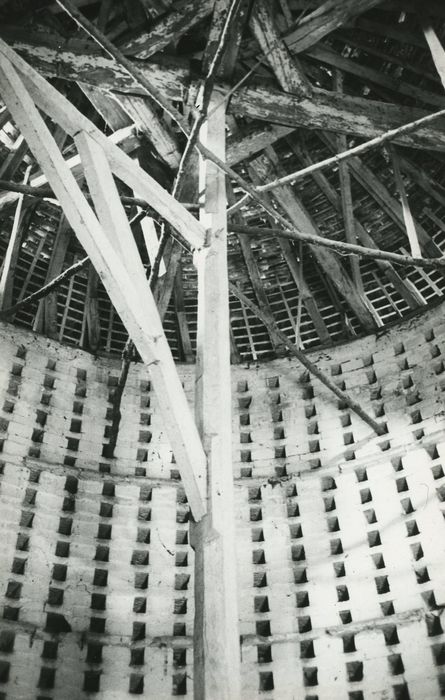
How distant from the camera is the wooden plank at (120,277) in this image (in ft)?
17.6

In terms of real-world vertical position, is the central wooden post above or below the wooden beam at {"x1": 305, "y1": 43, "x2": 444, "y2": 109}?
below

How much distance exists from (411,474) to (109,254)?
17.5ft

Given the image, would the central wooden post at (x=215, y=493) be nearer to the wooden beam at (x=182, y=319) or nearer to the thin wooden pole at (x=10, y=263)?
the thin wooden pole at (x=10, y=263)

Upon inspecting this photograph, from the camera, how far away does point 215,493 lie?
17.3ft

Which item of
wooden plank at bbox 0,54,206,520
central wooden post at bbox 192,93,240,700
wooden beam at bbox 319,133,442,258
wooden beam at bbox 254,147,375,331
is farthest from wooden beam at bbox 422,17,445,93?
wooden plank at bbox 0,54,206,520

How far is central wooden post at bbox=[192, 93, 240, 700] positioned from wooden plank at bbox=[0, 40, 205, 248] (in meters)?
0.30

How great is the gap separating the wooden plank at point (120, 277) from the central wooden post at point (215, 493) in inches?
6.2

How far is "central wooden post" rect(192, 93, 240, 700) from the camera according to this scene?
178 inches

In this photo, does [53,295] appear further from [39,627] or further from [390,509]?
[390,509]

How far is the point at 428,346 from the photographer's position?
10.2m

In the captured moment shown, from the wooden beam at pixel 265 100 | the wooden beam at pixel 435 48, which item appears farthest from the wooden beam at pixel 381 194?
the wooden beam at pixel 435 48

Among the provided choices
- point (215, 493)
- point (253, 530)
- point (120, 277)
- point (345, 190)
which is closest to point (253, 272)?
point (345, 190)

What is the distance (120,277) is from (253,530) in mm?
4990

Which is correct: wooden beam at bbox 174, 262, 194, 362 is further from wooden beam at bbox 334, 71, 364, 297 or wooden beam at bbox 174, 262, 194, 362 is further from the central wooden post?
the central wooden post
